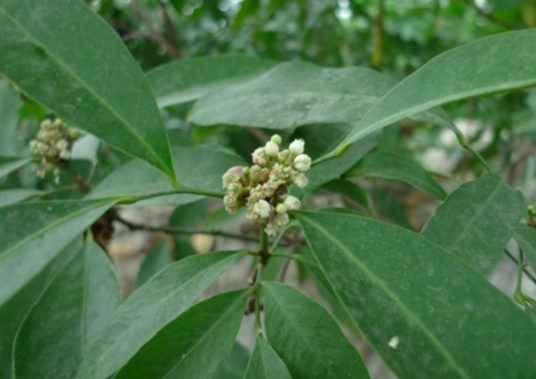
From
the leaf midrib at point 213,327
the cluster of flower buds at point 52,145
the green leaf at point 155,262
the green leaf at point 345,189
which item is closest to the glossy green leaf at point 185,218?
the green leaf at point 155,262

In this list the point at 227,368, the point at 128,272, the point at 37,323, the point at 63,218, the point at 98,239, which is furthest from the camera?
the point at 128,272

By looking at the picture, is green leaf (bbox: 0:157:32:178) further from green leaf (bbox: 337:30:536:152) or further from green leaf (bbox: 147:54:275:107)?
green leaf (bbox: 337:30:536:152)

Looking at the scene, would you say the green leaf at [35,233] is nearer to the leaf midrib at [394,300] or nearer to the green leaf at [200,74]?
the leaf midrib at [394,300]

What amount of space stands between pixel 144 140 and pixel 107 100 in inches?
2.4

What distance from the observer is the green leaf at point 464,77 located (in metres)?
0.51

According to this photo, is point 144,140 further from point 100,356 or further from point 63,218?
point 100,356

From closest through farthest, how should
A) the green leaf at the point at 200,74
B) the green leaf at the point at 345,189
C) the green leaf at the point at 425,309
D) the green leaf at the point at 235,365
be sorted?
the green leaf at the point at 425,309
the green leaf at the point at 345,189
the green leaf at the point at 200,74
the green leaf at the point at 235,365

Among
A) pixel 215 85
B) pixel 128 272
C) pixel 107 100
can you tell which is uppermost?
pixel 215 85

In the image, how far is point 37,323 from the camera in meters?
0.67

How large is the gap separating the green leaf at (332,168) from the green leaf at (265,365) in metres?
0.19

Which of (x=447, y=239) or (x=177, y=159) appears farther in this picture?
(x=177, y=159)

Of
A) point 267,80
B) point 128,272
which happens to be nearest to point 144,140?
point 267,80

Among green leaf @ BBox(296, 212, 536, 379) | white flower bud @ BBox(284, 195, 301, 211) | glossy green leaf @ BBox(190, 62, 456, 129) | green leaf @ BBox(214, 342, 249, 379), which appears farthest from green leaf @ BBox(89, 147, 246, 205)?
green leaf @ BBox(214, 342, 249, 379)

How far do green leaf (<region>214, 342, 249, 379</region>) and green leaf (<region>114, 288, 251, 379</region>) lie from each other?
1.72 ft
